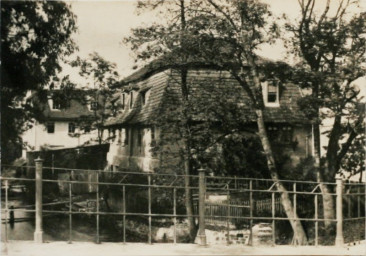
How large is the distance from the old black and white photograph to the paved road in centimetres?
3

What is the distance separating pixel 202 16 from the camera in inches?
535

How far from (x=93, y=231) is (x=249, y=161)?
26.4ft

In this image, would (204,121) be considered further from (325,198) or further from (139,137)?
(139,137)

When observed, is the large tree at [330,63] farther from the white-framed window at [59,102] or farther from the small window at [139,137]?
the small window at [139,137]

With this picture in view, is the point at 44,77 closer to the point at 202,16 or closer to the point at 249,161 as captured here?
the point at 202,16

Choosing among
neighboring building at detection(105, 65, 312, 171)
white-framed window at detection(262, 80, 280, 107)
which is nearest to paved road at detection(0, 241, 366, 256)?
neighboring building at detection(105, 65, 312, 171)

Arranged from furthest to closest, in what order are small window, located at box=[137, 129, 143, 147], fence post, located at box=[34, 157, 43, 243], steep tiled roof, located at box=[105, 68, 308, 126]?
1. small window, located at box=[137, 129, 143, 147]
2. steep tiled roof, located at box=[105, 68, 308, 126]
3. fence post, located at box=[34, 157, 43, 243]

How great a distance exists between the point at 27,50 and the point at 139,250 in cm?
435

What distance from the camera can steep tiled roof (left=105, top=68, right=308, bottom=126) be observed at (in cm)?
1623

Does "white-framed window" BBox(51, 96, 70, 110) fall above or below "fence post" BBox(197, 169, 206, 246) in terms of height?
above

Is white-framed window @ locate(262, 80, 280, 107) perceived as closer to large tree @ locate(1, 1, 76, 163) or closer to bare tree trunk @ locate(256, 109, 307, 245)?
bare tree trunk @ locate(256, 109, 307, 245)

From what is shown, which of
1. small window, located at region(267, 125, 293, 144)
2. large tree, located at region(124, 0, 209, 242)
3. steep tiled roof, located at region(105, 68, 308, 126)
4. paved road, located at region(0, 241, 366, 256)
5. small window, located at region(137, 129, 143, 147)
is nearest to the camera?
paved road, located at region(0, 241, 366, 256)

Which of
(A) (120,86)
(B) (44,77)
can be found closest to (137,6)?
(B) (44,77)

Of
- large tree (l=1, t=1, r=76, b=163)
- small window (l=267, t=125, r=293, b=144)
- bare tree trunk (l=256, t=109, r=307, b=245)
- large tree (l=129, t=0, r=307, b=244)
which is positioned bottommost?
bare tree trunk (l=256, t=109, r=307, b=245)
